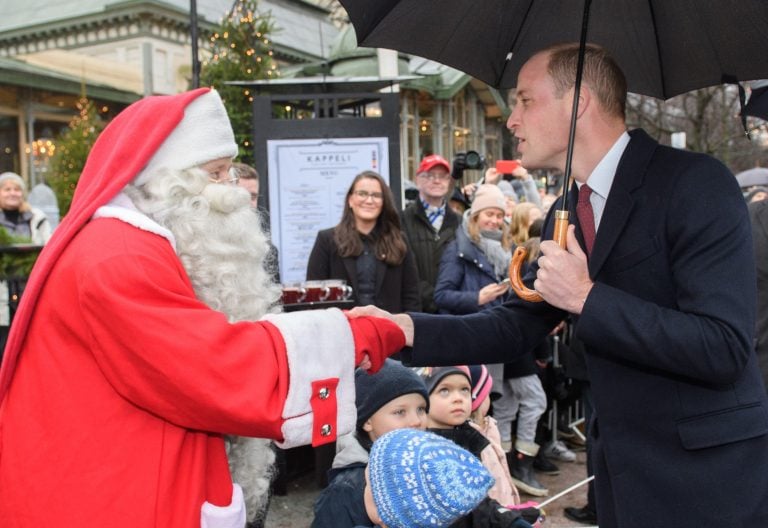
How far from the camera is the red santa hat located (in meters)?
2.03

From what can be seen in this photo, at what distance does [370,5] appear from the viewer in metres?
2.67

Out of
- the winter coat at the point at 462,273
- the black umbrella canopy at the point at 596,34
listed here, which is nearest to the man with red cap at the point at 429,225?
the winter coat at the point at 462,273

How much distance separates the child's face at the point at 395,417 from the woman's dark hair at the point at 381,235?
2.36m

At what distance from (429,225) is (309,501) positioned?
263 centimetres

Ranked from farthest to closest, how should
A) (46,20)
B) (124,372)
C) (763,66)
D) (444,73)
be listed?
(46,20) → (444,73) → (763,66) → (124,372)

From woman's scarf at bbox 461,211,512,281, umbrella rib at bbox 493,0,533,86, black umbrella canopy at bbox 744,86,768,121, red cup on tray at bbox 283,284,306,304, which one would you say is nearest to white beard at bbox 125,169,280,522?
umbrella rib at bbox 493,0,533,86

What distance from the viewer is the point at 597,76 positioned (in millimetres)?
2354

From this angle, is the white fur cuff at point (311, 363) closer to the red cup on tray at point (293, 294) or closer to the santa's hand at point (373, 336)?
the santa's hand at point (373, 336)

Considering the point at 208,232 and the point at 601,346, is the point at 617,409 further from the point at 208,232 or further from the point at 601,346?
the point at 208,232

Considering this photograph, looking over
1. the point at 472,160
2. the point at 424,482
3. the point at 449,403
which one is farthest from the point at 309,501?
the point at 472,160

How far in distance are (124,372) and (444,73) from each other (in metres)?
21.8

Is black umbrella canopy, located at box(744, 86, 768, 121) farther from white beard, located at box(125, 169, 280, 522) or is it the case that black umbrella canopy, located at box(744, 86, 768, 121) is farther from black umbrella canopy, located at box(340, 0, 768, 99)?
white beard, located at box(125, 169, 280, 522)

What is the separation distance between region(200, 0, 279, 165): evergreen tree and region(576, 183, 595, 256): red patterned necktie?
821 centimetres

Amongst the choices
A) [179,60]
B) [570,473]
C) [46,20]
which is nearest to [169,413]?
[570,473]
